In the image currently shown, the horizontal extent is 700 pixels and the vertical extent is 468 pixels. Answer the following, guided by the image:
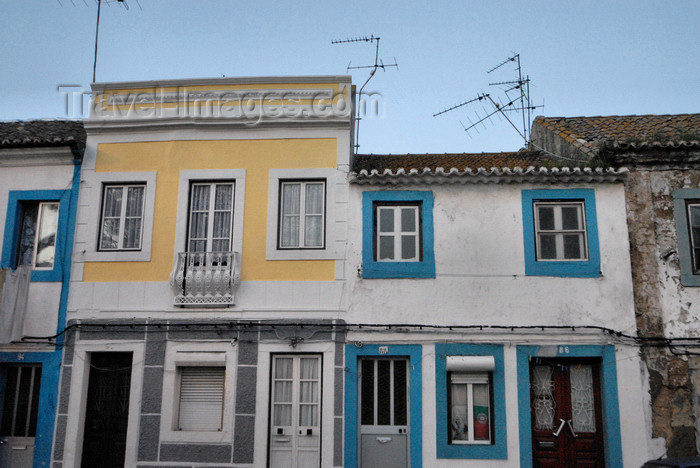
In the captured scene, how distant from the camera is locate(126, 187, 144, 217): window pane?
38.9 ft

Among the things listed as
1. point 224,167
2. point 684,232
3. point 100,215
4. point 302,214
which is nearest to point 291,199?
point 302,214

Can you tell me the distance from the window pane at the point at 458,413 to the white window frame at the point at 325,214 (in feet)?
9.93

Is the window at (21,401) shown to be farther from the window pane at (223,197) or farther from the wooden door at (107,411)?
the window pane at (223,197)

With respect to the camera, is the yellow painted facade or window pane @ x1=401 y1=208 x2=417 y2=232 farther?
window pane @ x1=401 y1=208 x2=417 y2=232

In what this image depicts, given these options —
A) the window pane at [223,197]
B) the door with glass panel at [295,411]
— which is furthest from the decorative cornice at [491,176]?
the door with glass panel at [295,411]

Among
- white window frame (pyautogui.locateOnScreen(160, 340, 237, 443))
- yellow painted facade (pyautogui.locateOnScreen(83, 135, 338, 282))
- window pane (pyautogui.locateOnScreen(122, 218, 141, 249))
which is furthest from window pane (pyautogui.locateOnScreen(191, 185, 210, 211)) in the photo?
white window frame (pyautogui.locateOnScreen(160, 340, 237, 443))

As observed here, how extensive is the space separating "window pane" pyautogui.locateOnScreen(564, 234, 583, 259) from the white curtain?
31.1 ft

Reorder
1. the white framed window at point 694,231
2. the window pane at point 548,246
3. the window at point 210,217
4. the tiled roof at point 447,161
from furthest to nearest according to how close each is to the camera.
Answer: the tiled roof at point 447,161, the window at point 210,217, the window pane at point 548,246, the white framed window at point 694,231

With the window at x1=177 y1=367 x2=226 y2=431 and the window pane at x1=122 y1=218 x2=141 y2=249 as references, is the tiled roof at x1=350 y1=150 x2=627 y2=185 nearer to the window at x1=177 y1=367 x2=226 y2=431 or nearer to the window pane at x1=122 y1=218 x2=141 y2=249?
the window pane at x1=122 y1=218 x2=141 y2=249

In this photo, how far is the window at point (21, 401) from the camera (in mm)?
11445

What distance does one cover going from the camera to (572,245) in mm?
11195

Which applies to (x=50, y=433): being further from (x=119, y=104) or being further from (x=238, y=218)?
(x=119, y=104)

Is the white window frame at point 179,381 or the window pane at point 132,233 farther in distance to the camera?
the window pane at point 132,233

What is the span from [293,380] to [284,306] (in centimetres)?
127
